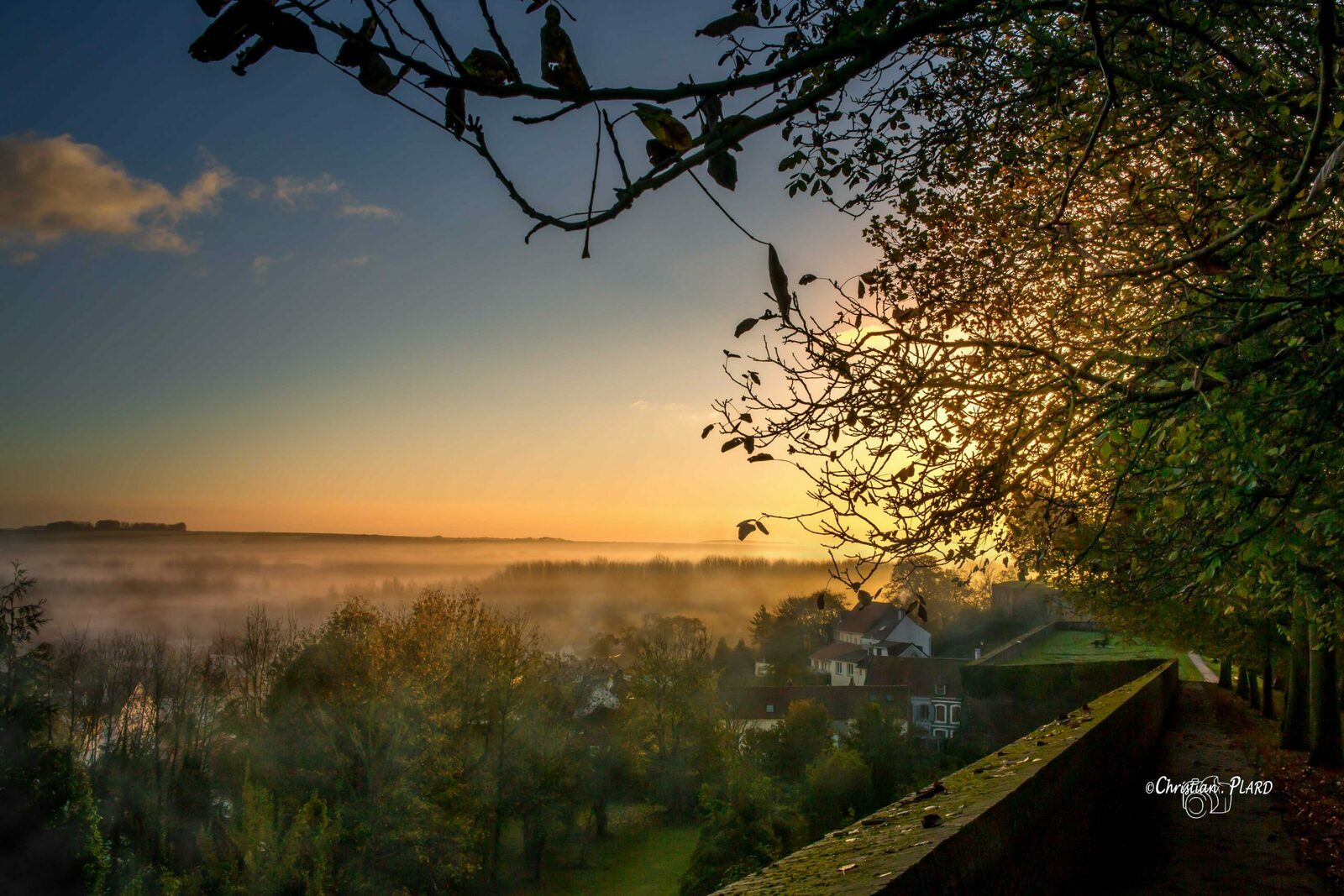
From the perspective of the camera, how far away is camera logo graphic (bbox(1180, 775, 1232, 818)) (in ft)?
31.8

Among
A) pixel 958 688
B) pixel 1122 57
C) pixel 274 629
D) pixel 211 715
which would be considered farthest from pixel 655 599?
pixel 1122 57

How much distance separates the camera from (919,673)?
5047cm

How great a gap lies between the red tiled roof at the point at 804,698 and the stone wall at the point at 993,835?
42.5 metres

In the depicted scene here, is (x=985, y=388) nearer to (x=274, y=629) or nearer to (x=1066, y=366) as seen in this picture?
(x=1066, y=366)

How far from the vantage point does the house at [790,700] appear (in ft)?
155

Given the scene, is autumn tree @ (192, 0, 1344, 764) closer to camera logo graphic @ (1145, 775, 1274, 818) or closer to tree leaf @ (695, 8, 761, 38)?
tree leaf @ (695, 8, 761, 38)

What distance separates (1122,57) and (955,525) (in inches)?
129

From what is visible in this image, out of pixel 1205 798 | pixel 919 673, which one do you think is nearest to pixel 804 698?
pixel 919 673

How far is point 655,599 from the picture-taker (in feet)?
220

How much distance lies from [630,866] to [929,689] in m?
22.5

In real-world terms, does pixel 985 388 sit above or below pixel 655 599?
above

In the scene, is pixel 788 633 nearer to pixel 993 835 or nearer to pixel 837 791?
pixel 837 791

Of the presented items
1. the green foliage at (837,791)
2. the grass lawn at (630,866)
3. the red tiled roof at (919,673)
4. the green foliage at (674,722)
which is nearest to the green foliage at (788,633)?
the red tiled roof at (919,673)

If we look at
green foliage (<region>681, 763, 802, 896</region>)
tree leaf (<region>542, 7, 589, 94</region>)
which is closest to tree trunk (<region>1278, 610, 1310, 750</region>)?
green foliage (<region>681, 763, 802, 896</region>)
